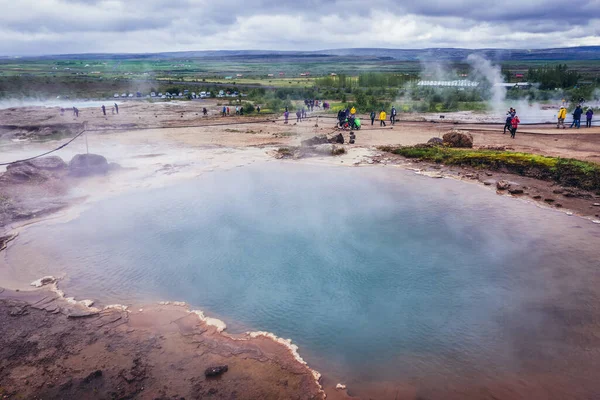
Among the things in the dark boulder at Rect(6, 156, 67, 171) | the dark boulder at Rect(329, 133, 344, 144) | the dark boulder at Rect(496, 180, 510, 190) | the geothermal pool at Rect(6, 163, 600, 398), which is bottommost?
the geothermal pool at Rect(6, 163, 600, 398)

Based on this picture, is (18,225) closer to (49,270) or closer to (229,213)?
(49,270)

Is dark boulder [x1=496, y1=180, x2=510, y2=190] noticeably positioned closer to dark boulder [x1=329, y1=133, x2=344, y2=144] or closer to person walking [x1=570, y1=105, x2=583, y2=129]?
dark boulder [x1=329, y1=133, x2=344, y2=144]

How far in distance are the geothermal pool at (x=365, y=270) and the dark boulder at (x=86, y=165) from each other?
8.38 ft

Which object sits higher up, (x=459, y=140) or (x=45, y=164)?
(x=45, y=164)

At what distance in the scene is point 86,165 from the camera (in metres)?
13.9

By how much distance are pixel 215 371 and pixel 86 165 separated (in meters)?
10.9

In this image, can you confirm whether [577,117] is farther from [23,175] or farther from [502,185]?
[23,175]

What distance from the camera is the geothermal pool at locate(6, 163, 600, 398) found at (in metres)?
6.11

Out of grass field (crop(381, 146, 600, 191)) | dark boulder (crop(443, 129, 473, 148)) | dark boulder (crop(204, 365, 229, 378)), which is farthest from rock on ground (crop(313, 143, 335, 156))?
dark boulder (crop(204, 365, 229, 378))

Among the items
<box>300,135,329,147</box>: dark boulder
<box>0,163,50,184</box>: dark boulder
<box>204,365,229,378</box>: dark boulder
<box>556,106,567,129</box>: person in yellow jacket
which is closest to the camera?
<box>204,365,229,378</box>: dark boulder

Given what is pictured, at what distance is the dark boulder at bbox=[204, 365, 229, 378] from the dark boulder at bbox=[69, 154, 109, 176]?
10.7 m

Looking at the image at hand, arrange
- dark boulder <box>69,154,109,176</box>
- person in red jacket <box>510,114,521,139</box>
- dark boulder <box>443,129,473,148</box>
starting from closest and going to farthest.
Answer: dark boulder <box>69,154,109,176</box> < dark boulder <box>443,129,473,148</box> < person in red jacket <box>510,114,521,139</box>

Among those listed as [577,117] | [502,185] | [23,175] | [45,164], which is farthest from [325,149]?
[577,117]

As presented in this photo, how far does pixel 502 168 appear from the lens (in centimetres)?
1501
